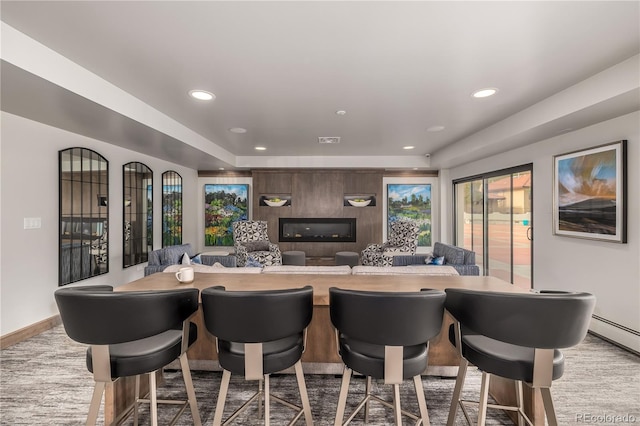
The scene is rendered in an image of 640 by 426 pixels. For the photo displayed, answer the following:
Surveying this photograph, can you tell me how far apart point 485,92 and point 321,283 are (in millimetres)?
2400

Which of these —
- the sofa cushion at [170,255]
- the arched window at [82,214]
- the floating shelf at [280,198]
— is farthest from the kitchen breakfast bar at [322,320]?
the floating shelf at [280,198]

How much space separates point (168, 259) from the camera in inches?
141

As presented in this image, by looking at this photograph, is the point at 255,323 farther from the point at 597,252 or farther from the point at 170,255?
the point at 597,252

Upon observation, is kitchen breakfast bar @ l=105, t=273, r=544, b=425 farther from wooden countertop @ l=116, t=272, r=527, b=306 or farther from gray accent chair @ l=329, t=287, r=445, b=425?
gray accent chair @ l=329, t=287, r=445, b=425

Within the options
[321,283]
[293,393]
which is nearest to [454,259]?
[321,283]

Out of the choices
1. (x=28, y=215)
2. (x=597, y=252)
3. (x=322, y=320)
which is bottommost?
(x=322, y=320)

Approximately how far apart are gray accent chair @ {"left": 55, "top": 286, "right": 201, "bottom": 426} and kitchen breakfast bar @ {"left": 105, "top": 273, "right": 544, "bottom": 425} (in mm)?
397

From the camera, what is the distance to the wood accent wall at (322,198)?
6.65 meters

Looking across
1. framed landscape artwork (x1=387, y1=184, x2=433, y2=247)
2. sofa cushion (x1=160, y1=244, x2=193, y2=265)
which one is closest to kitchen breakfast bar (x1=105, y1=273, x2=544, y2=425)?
sofa cushion (x1=160, y1=244, x2=193, y2=265)

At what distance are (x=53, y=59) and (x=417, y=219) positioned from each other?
6731 mm

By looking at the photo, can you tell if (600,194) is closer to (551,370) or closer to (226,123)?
(551,370)

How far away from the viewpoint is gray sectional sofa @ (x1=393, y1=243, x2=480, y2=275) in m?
3.29

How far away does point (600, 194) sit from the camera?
300 centimetres

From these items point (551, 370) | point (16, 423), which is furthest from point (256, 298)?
point (16, 423)
